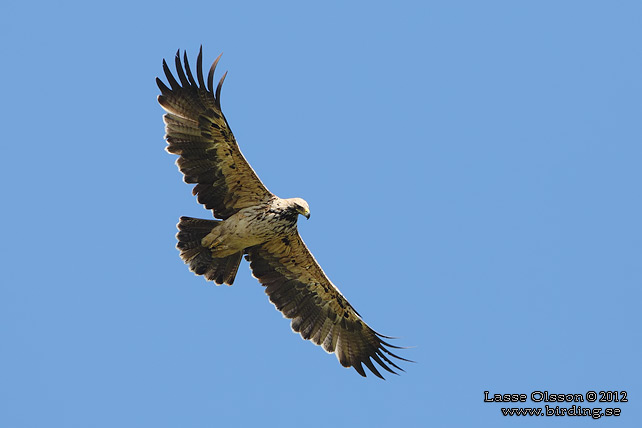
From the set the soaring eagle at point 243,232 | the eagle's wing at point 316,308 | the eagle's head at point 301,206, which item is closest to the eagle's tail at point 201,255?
Answer: the soaring eagle at point 243,232

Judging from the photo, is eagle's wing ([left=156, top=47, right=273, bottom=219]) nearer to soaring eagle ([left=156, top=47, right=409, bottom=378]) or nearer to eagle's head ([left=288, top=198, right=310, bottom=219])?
soaring eagle ([left=156, top=47, right=409, bottom=378])

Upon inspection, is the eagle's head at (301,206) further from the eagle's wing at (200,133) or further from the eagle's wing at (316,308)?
the eagle's wing at (316,308)

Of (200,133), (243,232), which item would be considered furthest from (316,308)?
(200,133)

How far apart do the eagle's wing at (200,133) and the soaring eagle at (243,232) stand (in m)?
0.02

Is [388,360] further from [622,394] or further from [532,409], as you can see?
[622,394]

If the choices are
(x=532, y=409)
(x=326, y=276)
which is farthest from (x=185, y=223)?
(x=532, y=409)

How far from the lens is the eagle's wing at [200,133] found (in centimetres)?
1465

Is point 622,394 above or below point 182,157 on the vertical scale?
below

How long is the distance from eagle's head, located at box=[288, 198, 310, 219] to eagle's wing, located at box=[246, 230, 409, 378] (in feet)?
4.90

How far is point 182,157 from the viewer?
1475 centimetres

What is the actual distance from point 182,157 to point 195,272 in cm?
205

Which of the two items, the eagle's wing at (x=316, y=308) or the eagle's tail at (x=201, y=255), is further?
the eagle's wing at (x=316, y=308)

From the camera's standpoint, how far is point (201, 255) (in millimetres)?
15406

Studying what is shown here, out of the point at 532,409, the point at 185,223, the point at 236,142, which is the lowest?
the point at 532,409
